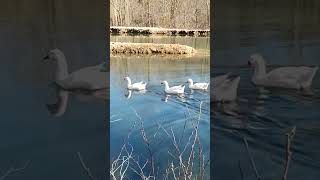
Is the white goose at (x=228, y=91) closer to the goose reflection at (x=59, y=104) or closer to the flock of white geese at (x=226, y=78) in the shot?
the flock of white geese at (x=226, y=78)

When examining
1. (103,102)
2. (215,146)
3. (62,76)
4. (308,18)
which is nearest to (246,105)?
(215,146)

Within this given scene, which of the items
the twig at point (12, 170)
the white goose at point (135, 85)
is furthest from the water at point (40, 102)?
the white goose at point (135, 85)

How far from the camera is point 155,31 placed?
215cm

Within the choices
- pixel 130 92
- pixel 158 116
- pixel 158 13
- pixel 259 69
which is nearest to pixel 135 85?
pixel 130 92

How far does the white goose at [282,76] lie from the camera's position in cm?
162

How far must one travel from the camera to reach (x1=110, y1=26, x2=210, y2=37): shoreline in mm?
2092

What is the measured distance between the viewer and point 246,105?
1664 mm

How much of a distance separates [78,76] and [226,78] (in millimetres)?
528

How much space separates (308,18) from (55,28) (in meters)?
0.89

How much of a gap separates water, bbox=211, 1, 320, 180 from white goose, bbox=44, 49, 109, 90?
41 cm

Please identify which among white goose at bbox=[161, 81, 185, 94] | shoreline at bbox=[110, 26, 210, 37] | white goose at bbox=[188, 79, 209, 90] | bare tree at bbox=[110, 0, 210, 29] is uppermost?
bare tree at bbox=[110, 0, 210, 29]

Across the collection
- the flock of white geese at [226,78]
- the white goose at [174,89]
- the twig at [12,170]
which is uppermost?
the flock of white geese at [226,78]

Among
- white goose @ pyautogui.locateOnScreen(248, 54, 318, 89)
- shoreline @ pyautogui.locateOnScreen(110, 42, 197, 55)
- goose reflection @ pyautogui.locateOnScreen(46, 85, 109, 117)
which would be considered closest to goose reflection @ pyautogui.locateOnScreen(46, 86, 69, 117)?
goose reflection @ pyautogui.locateOnScreen(46, 85, 109, 117)

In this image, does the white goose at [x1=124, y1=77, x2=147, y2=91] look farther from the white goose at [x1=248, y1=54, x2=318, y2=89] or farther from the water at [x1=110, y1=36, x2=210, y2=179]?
the white goose at [x1=248, y1=54, x2=318, y2=89]
